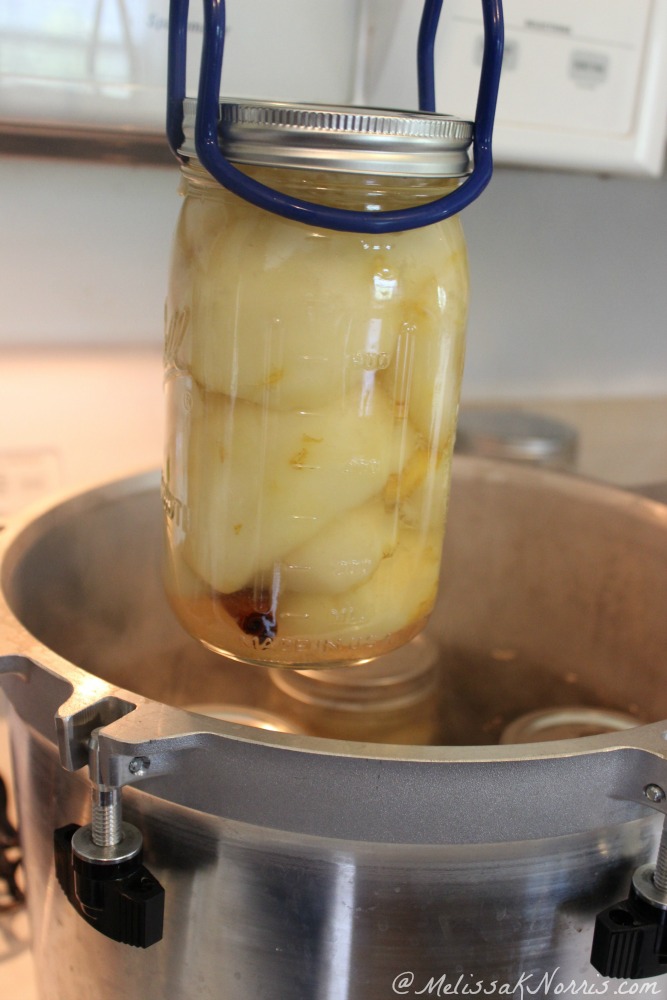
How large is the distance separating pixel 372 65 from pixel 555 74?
5.0 inches

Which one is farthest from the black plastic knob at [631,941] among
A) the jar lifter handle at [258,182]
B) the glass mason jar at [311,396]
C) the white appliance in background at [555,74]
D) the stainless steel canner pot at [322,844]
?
the white appliance in background at [555,74]

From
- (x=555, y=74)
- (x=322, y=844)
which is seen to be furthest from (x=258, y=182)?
(x=555, y=74)

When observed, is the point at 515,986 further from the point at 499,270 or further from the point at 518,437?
the point at 499,270

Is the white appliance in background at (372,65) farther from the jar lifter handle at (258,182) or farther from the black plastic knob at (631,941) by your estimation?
the black plastic knob at (631,941)

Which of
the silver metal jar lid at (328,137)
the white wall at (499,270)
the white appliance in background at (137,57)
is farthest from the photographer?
the white wall at (499,270)

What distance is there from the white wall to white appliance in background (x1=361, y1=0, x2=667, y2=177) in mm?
209

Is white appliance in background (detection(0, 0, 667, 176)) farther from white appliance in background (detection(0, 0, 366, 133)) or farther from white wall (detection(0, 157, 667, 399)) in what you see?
white wall (detection(0, 157, 667, 399))

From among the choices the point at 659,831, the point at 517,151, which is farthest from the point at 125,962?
the point at 517,151

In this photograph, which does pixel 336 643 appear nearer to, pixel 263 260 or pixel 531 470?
pixel 263 260

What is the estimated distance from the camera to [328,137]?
0.97 ft

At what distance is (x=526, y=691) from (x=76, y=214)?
47cm

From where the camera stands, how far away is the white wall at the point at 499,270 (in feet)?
2.26

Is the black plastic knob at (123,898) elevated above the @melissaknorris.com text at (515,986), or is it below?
above

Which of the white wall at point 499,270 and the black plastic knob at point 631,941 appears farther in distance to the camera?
the white wall at point 499,270
